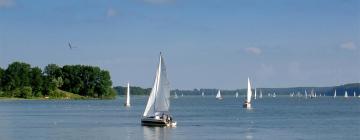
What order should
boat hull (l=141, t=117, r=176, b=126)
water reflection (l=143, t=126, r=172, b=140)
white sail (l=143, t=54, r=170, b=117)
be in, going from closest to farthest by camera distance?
water reflection (l=143, t=126, r=172, b=140), white sail (l=143, t=54, r=170, b=117), boat hull (l=141, t=117, r=176, b=126)

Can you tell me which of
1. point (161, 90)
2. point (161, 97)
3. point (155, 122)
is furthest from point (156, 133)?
point (161, 90)

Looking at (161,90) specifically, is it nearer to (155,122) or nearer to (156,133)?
(155,122)

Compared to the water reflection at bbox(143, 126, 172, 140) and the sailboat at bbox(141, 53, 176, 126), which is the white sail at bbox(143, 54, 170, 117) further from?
the water reflection at bbox(143, 126, 172, 140)

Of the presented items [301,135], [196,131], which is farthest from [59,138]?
[301,135]

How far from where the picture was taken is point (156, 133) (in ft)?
251

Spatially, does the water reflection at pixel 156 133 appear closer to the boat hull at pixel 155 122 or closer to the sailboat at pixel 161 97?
the boat hull at pixel 155 122

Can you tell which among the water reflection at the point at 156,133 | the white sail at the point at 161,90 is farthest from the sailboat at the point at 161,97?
the water reflection at the point at 156,133

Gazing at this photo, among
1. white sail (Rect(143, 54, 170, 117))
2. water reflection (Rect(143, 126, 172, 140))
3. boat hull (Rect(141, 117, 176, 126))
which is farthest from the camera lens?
boat hull (Rect(141, 117, 176, 126))

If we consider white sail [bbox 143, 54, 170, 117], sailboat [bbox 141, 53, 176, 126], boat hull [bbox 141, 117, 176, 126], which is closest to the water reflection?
boat hull [bbox 141, 117, 176, 126]

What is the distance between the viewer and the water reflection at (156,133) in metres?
71.7

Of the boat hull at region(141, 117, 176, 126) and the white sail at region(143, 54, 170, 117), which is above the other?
the white sail at region(143, 54, 170, 117)

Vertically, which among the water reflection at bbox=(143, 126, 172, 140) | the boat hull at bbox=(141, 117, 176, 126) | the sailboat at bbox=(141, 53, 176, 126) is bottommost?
the water reflection at bbox=(143, 126, 172, 140)

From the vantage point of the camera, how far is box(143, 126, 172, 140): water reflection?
71688 millimetres

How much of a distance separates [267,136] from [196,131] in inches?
374
